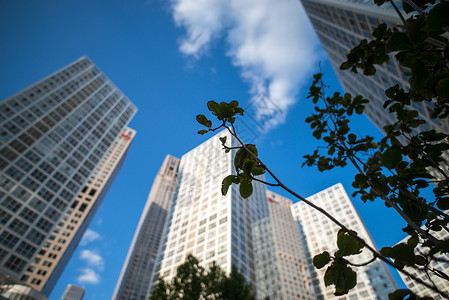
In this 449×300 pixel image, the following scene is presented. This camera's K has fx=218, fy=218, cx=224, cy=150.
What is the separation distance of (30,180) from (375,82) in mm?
59673

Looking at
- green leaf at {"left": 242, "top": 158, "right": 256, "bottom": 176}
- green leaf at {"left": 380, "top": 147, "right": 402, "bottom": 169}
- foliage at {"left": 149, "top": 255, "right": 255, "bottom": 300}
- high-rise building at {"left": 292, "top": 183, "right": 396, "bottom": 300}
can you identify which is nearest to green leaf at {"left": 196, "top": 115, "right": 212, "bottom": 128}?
green leaf at {"left": 242, "top": 158, "right": 256, "bottom": 176}

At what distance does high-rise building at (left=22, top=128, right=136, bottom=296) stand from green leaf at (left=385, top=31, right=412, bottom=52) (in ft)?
194

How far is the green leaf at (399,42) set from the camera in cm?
127

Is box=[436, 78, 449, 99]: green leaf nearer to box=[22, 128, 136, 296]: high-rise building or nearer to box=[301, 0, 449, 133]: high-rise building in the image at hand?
box=[301, 0, 449, 133]: high-rise building

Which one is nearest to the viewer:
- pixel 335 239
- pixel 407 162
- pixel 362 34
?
pixel 407 162

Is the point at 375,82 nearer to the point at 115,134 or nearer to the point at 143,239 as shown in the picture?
the point at 115,134

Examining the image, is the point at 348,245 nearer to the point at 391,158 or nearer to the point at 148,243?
the point at 391,158

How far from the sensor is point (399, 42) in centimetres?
129

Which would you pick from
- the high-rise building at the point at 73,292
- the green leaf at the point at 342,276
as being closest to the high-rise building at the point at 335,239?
the green leaf at the point at 342,276

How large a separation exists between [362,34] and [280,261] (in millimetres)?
69289

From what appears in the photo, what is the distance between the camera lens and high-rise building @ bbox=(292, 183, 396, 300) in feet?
168

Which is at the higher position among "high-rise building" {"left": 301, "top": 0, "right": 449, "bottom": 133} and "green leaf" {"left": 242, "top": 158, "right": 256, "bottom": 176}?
"high-rise building" {"left": 301, "top": 0, "right": 449, "bottom": 133}

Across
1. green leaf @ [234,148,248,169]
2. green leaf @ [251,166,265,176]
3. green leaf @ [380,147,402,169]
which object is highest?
green leaf @ [234,148,248,169]

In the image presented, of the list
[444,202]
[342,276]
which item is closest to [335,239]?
[444,202]
